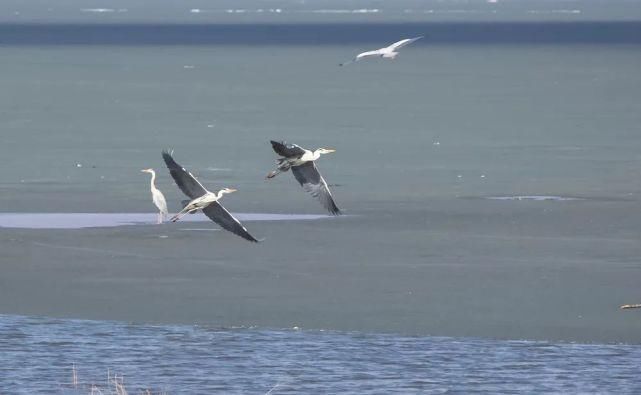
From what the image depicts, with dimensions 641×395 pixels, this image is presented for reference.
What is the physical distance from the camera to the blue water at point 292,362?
10555 millimetres

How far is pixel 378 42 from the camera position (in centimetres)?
6950

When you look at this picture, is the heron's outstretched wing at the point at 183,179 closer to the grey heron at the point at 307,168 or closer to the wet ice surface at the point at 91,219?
the grey heron at the point at 307,168

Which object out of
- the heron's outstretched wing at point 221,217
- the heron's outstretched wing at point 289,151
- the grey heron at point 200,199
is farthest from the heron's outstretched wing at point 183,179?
the heron's outstretched wing at point 289,151

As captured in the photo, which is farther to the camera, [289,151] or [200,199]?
[289,151]

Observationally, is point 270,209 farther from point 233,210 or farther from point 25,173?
point 25,173

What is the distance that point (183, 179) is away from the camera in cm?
1190

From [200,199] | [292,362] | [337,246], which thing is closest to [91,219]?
[337,246]

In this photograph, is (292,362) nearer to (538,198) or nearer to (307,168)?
(307,168)

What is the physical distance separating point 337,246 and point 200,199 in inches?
150

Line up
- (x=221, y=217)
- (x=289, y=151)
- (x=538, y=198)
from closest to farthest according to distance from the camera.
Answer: (x=221, y=217)
(x=289, y=151)
(x=538, y=198)

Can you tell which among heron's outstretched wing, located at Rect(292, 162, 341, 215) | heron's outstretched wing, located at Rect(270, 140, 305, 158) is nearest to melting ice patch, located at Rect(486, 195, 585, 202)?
heron's outstretched wing, located at Rect(292, 162, 341, 215)

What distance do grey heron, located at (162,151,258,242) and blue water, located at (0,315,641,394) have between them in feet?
2.36

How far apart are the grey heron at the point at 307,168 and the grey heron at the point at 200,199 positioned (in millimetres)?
781

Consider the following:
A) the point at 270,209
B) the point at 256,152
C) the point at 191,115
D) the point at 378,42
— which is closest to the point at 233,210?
the point at 270,209
